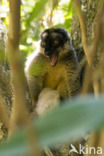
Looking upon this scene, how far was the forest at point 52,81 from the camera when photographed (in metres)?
0.47

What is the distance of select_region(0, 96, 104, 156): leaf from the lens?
1.49 feet

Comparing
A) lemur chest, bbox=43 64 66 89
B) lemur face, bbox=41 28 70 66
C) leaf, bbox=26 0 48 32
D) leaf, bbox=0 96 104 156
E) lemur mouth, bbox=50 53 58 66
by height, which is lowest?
lemur chest, bbox=43 64 66 89

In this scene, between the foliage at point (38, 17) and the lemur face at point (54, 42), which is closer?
the foliage at point (38, 17)

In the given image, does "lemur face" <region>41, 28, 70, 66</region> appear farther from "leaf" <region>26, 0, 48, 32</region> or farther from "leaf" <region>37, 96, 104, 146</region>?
"leaf" <region>37, 96, 104, 146</region>

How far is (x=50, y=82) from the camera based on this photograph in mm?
5719

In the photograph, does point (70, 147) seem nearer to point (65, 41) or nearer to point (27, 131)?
point (65, 41)

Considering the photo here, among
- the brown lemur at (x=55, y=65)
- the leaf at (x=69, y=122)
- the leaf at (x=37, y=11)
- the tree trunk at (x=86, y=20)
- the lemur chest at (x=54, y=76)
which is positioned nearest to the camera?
the leaf at (x=69, y=122)

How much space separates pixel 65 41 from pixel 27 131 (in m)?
5.08

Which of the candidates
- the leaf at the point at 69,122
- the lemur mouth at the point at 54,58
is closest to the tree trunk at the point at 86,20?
the lemur mouth at the point at 54,58

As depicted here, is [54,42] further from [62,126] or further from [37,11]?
[62,126]

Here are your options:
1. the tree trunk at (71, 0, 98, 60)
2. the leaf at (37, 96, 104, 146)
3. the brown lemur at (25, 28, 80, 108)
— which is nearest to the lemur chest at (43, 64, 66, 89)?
the brown lemur at (25, 28, 80, 108)

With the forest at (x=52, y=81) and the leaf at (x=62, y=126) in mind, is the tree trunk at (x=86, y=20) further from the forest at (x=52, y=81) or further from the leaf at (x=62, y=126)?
the leaf at (x=62, y=126)

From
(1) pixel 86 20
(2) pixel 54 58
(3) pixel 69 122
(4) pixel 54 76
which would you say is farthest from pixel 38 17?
(4) pixel 54 76

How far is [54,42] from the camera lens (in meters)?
5.50
